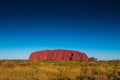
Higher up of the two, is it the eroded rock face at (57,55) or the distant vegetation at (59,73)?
the eroded rock face at (57,55)

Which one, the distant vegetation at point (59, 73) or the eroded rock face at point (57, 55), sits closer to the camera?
the distant vegetation at point (59, 73)

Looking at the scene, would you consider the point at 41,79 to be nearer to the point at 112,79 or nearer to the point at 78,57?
the point at 112,79

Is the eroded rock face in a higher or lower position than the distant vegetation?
higher

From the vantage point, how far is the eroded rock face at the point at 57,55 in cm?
11211

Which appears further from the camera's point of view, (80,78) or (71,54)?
(71,54)

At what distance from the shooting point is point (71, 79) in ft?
42.5

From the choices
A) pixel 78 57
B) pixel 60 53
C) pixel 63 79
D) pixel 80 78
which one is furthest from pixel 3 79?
pixel 60 53

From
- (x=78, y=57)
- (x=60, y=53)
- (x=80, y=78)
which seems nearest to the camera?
(x=80, y=78)

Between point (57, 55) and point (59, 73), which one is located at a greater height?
point (57, 55)

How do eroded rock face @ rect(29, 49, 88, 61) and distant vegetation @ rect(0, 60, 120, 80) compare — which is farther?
eroded rock face @ rect(29, 49, 88, 61)

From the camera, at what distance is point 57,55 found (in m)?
116

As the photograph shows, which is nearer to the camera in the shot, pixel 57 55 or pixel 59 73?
pixel 59 73

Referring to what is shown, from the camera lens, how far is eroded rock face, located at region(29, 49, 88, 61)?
11211 centimetres

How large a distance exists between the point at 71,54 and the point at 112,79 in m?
104
